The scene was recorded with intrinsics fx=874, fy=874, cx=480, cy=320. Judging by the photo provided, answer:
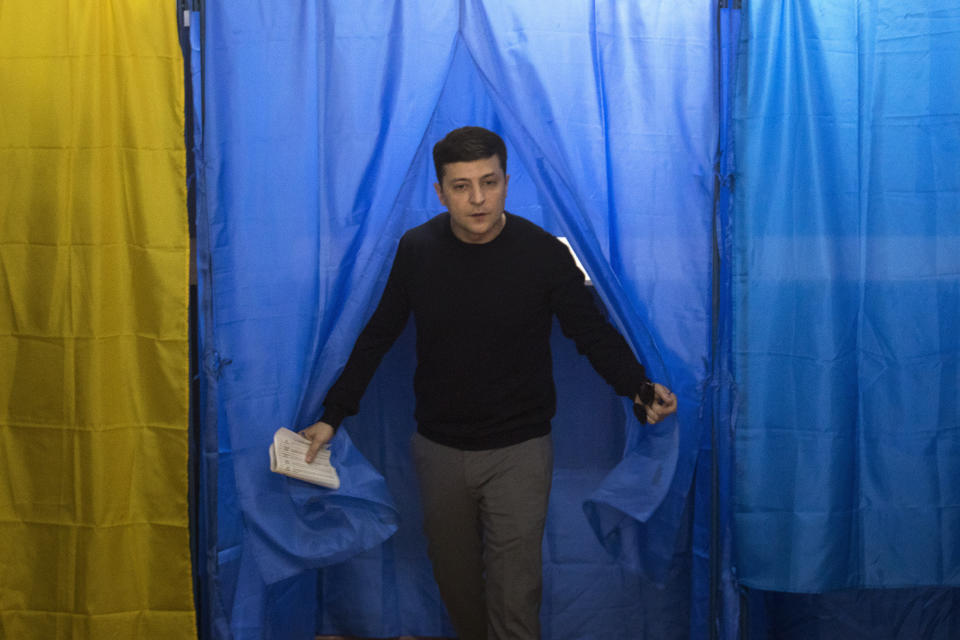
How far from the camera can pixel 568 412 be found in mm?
2760

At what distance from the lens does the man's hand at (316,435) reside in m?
2.30

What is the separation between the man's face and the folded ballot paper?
2.34ft

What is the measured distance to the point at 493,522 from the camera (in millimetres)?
2287

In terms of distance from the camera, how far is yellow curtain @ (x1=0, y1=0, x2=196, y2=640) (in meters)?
2.35

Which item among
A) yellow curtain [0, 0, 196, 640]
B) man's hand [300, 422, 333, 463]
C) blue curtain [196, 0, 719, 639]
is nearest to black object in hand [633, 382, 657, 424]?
blue curtain [196, 0, 719, 639]

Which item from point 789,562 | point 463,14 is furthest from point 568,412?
point 463,14

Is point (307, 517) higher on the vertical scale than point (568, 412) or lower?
lower

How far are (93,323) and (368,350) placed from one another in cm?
76

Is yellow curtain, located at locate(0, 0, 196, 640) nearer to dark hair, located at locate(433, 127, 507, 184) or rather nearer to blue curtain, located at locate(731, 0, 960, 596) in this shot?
dark hair, located at locate(433, 127, 507, 184)

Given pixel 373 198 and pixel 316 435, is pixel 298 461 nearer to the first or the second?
pixel 316 435

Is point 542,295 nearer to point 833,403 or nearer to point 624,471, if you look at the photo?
point 624,471

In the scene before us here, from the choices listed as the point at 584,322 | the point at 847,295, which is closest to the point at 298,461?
the point at 584,322

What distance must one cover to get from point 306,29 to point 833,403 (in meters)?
1.72

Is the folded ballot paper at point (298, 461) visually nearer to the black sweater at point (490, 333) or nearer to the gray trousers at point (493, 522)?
the black sweater at point (490, 333)
